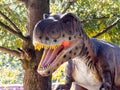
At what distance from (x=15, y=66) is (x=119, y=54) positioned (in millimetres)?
3018

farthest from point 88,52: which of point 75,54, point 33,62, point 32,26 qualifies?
point 32,26

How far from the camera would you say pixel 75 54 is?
3.71ft

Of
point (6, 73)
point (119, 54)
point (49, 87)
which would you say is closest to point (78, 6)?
point (49, 87)

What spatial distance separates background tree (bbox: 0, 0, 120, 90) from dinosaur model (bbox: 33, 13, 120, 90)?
4.16 feet

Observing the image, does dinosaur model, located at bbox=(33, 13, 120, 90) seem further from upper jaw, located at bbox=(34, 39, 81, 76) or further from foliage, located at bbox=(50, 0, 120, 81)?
foliage, located at bbox=(50, 0, 120, 81)

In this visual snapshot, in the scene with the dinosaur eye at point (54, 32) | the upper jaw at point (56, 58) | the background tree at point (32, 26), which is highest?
the background tree at point (32, 26)

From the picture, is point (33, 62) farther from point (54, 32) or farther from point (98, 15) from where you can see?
point (54, 32)

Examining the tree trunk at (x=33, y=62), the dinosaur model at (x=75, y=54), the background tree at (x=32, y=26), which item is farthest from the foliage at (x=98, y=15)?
the dinosaur model at (x=75, y=54)

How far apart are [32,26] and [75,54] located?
157cm

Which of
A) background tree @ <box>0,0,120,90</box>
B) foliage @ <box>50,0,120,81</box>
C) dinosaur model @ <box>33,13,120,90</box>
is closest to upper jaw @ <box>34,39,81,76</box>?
dinosaur model @ <box>33,13,120,90</box>

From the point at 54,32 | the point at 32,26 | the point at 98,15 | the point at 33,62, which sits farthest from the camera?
the point at 98,15

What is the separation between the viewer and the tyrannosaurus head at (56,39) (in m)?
1.03

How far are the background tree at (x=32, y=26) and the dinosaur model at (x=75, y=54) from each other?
1.27m

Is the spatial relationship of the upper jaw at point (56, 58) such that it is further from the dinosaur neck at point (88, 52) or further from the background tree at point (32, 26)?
the background tree at point (32, 26)
